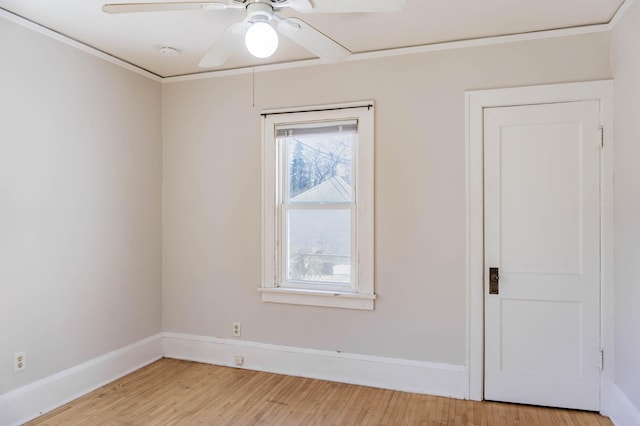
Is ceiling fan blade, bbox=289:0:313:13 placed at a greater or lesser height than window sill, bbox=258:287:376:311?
greater

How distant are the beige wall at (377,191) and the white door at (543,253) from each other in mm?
228

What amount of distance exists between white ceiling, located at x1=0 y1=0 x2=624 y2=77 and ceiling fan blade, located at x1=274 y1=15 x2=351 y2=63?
1.33 feet

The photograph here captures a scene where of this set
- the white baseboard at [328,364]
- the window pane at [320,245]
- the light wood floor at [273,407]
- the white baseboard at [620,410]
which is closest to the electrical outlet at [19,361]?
the light wood floor at [273,407]

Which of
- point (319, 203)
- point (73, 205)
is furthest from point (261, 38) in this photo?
point (73, 205)

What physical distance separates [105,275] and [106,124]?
3.95ft

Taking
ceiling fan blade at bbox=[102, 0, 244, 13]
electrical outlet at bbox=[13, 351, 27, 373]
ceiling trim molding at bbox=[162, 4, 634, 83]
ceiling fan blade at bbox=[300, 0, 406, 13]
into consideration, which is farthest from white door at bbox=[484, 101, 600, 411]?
electrical outlet at bbox=[13, 351, 27, 373]

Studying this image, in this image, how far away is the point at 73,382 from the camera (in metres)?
3.10

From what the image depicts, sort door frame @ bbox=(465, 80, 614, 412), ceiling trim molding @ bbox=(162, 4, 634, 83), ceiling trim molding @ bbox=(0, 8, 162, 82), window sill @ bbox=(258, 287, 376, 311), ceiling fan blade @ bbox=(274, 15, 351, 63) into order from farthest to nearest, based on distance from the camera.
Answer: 1. window sill @ bbox=(258, 287, 376, 311)
2. door frame @ bbox=(465, 80, 614, 412)
3. ceiling trim molding @ bbox=(162, 4, 634, 83)
4. ceiling trim molding @ bbox=(0, 8, 162, 82)
5. ceiling fan blade @ bbox=(274, 15, 351, 63)

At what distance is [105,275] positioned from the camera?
11.2 ft

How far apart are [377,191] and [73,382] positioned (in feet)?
8.67

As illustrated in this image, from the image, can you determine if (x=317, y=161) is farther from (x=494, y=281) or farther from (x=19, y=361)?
(x=19, y=361)

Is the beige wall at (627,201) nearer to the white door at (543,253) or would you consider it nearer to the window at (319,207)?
the white door at (543,253)

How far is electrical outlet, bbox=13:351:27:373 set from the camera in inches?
108

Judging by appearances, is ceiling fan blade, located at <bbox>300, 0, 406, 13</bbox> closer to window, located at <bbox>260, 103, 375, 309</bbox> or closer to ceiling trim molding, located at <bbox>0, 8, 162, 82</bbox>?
window, located at <bbox>260, 103, 375, 309</bbox>
